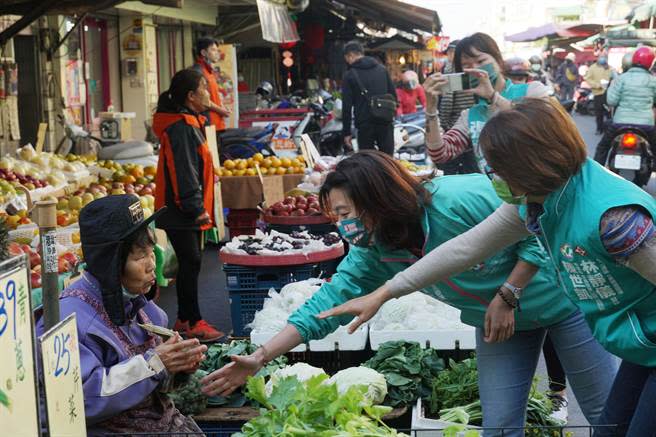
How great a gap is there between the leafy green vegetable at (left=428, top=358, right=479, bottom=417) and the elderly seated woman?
5.44ft

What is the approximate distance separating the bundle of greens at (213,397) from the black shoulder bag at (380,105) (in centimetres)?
785

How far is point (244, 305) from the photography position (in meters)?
6.95

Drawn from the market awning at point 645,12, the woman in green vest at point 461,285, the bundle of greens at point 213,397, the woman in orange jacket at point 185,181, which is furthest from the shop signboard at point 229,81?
the woman in green vest at point 461,285

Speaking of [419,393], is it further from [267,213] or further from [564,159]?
[267,213]

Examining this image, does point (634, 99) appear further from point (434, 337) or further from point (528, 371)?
point (528, 371)

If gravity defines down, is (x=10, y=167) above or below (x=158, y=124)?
below

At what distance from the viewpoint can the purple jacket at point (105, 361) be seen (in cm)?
309

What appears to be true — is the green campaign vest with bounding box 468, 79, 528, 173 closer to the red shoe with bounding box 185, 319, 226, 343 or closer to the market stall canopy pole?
the red shoe with bounding box 185, 319, 226, 343

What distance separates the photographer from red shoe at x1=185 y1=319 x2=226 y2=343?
7.27 metres

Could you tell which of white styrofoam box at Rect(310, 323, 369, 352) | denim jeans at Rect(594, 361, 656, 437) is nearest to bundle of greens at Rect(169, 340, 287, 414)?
white styrofoam box at Rect(310, 323, 369, 352)

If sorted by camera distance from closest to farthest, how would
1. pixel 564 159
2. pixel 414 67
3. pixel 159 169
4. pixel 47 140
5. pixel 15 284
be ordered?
pixel 15 284, pixel 564 159, pixel 159 169, pixel 47 140, pixel 414 67

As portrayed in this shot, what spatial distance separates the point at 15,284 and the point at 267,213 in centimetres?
673

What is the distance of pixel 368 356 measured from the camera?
5398 millimetres

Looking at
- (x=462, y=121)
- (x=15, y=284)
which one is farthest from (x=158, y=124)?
(x=15, y=284)
